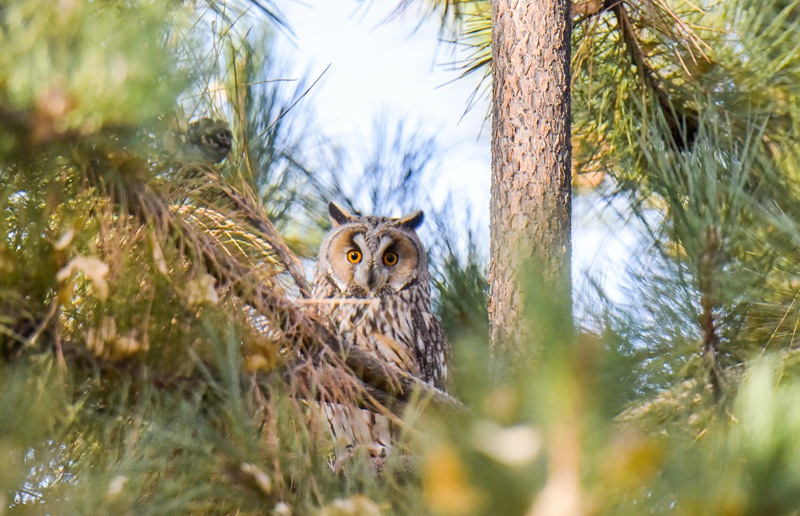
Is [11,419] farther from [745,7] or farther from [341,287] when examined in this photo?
[341,287]

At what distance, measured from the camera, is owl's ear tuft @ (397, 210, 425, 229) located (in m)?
2.61

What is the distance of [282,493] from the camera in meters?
0.84

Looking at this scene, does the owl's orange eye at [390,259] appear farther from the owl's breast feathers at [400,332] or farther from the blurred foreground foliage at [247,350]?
the blurred foreground foliage at [247,350]

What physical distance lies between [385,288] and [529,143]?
3.81ft

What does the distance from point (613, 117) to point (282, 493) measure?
4.94ft

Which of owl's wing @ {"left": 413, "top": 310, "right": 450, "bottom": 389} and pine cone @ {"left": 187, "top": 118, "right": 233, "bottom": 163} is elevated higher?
pine cone @ {"left": 187, "top": 118, "right": 233, "bottom": 163}

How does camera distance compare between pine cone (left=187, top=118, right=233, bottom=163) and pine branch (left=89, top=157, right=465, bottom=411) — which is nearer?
pine branch (left=89, top=157, right=465, bottom=411)

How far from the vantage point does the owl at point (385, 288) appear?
7.97 feet

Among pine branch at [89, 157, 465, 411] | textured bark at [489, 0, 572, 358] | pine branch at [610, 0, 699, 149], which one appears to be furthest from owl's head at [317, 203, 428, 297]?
pine branch at [89, 157, 465, 411]

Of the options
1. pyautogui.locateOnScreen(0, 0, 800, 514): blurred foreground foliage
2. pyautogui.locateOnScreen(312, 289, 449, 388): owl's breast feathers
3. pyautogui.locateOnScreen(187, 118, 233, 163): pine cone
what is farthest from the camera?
pyautogui.locateOnScreen(312, 289, 449, 388): owl's breast feathers

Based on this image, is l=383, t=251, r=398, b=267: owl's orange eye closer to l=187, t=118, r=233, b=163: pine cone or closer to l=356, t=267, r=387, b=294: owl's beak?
l=356, t=267, r=387, b=294: owl's beak

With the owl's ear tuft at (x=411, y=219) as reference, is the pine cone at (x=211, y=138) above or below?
below

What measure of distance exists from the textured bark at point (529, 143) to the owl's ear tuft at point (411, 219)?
1036 millimetres

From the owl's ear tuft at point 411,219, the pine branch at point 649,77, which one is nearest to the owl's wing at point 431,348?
the owl's ear tuft at point 411,219
